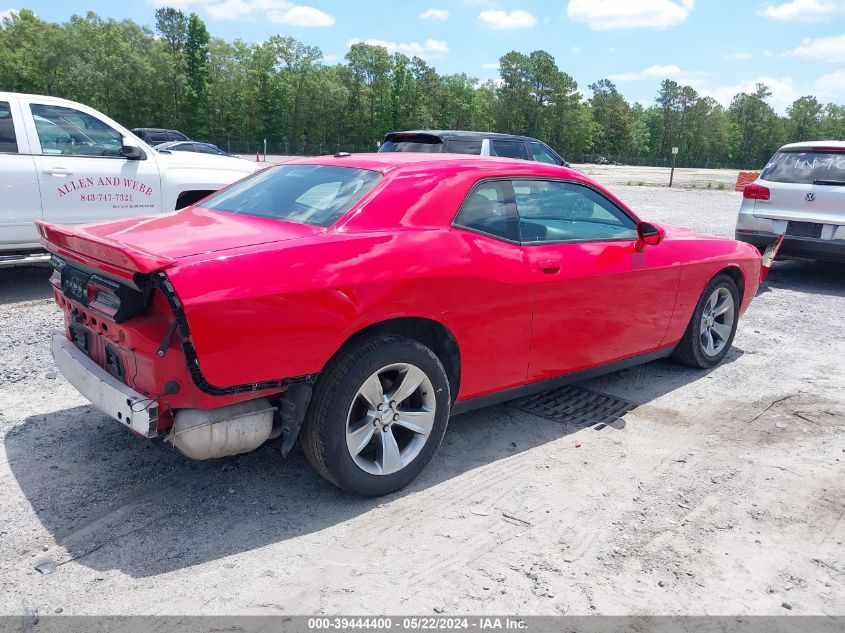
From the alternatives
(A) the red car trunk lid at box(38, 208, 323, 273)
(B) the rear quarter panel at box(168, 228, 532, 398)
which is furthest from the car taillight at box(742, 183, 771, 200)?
(A) the red car trunk lid at box(38, 208, 323, 273)

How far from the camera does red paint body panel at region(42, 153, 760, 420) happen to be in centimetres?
276

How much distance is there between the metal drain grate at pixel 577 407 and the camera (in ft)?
14.6

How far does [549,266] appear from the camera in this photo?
3867 mm

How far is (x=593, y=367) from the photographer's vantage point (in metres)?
4.40

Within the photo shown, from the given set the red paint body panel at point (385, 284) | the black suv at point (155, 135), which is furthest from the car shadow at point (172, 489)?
the black suv at point (155, 135)

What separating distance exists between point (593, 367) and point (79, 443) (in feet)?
10.1

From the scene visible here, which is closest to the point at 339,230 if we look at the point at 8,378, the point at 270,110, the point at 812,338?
the point at 8,378

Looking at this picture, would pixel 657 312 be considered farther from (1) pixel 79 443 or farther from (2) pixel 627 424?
(1) pixel 79 443

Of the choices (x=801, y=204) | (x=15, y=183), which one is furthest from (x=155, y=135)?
(x=801, y=204)

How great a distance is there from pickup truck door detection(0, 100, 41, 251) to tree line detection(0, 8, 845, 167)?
69995mm

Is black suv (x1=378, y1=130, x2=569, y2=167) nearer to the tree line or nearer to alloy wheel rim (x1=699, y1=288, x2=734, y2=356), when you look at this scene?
alloy wheel rim (x1=699, y1=288, x2=734, y2=356)

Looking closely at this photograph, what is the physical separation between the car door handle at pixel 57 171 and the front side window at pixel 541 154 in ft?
24.7

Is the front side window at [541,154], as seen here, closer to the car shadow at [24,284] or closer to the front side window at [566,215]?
the front side window at [566,215]

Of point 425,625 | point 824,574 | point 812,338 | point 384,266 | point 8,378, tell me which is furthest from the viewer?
point 812,338
